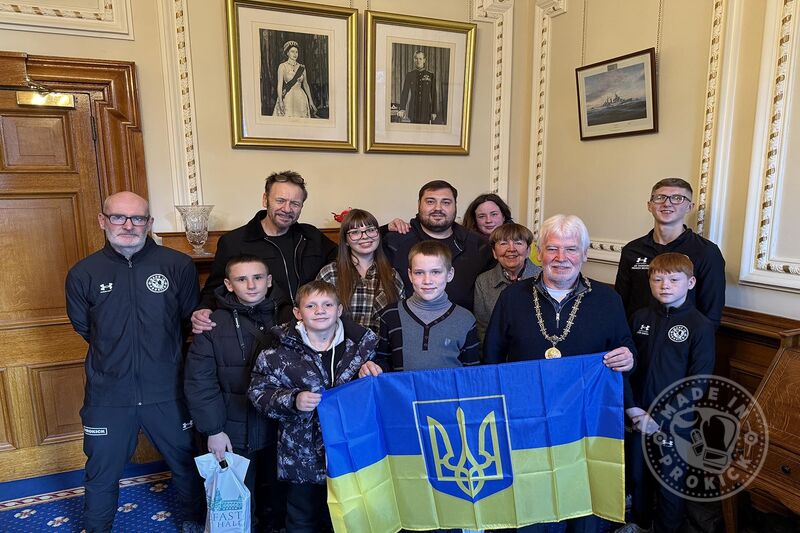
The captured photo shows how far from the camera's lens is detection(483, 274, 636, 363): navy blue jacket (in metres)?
1.83

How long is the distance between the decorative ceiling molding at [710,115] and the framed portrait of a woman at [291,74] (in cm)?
201

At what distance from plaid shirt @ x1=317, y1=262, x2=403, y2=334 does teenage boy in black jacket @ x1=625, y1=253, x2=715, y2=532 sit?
3.56 ft

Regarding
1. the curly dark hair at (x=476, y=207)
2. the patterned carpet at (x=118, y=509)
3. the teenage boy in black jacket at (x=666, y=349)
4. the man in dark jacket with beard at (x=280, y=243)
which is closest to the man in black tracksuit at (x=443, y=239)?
the man in dark jacket with beard at (x=280, y=243)

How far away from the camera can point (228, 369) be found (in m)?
2.04

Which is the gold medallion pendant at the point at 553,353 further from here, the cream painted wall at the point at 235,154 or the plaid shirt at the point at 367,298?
the cream painted wall at the point at 235,154

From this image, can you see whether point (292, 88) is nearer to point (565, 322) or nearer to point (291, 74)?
point (291, 74)

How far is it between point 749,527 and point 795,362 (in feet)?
2.52

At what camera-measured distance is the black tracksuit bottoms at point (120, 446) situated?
84.8 inches

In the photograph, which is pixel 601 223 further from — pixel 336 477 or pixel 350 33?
pixel 336 477

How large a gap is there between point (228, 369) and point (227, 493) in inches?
19.5

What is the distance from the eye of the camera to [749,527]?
212 centimetres

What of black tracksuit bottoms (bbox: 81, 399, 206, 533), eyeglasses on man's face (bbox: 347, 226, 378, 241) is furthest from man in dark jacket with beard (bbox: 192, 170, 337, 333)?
black tracksuit bottoms (bbox: 81, 399, 206, 533)

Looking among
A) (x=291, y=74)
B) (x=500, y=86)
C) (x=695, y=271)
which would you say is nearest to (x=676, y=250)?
(x=695, y=271)

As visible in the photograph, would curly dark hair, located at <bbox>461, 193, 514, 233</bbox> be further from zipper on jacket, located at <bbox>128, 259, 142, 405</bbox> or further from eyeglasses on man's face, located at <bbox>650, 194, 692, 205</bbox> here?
zipper on jacket, located at <bbox>128, 259, 142, 405</bbox>
